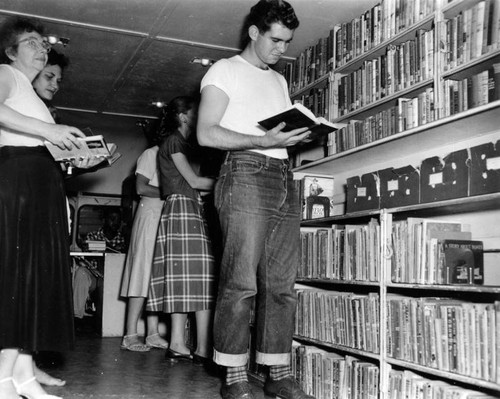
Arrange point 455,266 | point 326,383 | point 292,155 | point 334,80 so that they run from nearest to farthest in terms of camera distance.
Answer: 1. point 455,266
2. point 326,383
3. point 334,80
4. point 292,155

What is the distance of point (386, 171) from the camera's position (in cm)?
255

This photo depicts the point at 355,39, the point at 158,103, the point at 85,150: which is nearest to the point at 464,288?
the point at 85,150

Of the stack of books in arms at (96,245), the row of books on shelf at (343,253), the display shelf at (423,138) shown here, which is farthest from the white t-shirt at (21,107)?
the stack of books in arms at (96,245)

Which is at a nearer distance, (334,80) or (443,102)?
(443,102)

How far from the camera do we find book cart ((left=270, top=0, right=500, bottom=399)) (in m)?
2.04

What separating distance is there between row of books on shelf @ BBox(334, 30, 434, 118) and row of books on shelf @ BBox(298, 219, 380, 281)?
2.23 feet

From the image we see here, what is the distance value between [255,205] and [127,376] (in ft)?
4.40

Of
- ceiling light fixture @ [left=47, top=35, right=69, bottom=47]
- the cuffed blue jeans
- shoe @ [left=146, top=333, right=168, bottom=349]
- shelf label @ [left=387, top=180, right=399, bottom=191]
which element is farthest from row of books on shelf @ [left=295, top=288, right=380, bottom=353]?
ceiling light fixture @ [left=47, top=35, right=69, bottom=47]

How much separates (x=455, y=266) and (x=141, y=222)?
2641mm

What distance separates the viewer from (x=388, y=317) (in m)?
2.31

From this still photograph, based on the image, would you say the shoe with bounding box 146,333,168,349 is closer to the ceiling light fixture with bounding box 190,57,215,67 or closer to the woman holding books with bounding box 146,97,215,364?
the woman holding books with bounding box 146,97,215,364

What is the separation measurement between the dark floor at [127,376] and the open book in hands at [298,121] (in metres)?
1.17

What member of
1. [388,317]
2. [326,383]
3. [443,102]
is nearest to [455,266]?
[388,317]

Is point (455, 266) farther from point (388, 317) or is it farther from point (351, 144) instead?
point (351, 144)
